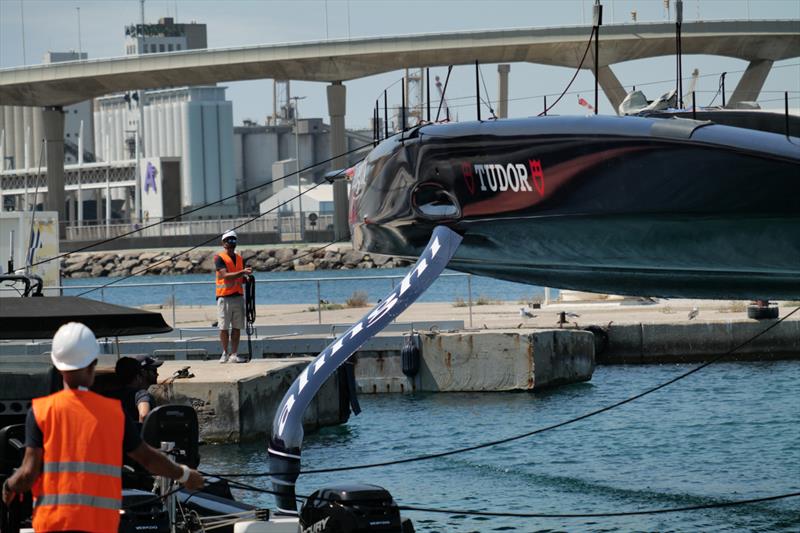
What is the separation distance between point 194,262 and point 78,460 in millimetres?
104837

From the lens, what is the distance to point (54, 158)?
100000mm

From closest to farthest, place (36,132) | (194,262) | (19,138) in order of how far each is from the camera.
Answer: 1. (194,262)
2. (36,132)
3. (19,138)

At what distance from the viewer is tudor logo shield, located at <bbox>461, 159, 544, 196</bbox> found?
12.8 metres

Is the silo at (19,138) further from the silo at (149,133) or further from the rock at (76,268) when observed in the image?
the rock at (76,268)

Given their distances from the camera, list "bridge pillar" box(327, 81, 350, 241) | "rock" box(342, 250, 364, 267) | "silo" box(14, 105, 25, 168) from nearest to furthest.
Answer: "bridge pillar" box(327, 81, 350, 241), "rock" box(342, 250, 364, 267), "silo" box(14, 105, 25, 168)

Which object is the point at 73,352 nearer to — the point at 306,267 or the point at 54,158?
the point at 54,158

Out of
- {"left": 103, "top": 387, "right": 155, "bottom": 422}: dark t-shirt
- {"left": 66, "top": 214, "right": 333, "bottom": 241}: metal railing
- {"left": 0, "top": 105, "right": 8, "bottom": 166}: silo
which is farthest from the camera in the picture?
{"left": 0, "top": 105, "right": 8, "bottom": 166}: silo

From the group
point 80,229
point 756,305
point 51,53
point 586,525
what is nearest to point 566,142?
point 586,525

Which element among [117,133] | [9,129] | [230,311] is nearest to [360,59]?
[117,133]

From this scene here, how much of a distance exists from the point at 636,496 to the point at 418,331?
26.2 ft

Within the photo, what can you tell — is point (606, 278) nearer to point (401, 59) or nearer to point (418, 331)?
point (418, 331)

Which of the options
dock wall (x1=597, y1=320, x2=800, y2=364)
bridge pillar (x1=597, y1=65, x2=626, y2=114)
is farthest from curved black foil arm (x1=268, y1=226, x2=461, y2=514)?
bridge pillar (x1=597, y1=65, x2=626, y2=114)

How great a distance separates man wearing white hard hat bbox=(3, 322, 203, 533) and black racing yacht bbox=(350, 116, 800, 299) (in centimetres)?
721

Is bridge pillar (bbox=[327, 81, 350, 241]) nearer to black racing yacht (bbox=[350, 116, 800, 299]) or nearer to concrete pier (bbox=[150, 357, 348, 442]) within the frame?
concrete pier (bbox=[150, 357, 348, 442])
